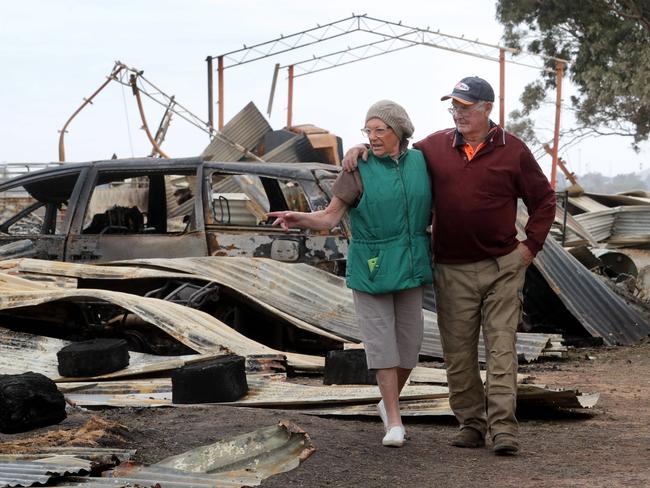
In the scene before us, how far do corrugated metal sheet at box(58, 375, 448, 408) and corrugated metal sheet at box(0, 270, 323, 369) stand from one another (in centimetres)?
66

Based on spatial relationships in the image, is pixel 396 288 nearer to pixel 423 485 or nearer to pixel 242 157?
pixel 423 485

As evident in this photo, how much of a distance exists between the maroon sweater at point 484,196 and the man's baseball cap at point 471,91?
A: 18cm

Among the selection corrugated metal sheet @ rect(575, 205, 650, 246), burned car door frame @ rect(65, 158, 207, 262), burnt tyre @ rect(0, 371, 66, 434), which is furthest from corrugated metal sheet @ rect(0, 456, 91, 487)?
corrugated metal sheet @ rect(575, 205, 650, 246)

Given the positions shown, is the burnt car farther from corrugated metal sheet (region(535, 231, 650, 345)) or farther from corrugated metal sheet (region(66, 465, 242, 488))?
corrugated metal sheet (region(66, 465, 242, 488))

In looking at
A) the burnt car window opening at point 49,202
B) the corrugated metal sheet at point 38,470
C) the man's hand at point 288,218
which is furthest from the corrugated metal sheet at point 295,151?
the corrugated metal sheet at point 38,470

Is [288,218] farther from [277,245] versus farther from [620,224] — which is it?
[620,224]

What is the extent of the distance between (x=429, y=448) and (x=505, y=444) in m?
0.40

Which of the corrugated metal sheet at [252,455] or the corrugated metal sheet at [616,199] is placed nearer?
the corrugated metal sheet at [252,455]

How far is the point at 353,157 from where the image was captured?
5684 mm

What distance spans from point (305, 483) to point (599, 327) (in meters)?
7.00

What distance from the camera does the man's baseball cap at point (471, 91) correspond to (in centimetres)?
570

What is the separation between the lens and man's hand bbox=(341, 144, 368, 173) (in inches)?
223

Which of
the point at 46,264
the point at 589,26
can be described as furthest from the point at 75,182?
the point at 589,26

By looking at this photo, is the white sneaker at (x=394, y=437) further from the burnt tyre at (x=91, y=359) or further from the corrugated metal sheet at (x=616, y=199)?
the corrugated metal sheet at (x=616, y=199)
